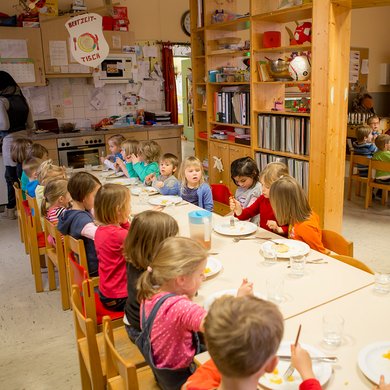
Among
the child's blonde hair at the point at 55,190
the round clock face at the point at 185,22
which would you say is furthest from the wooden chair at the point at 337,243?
the round clock face at the point at 185,22

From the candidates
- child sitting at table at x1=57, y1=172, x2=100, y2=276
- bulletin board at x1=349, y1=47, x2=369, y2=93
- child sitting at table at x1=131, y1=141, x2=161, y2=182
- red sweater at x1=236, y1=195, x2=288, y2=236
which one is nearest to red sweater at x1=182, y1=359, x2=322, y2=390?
child sitting at table at x1=57, y1=172, x2=100, y2=276

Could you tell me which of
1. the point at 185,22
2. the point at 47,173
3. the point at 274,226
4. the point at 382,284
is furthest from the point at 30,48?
the point at 382,284

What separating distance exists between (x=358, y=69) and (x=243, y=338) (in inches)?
348

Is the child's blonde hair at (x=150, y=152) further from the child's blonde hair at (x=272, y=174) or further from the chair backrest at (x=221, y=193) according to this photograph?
the child's blonde hair at (x=272, y=174)

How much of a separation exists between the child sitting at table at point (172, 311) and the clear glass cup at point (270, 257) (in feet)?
1.65

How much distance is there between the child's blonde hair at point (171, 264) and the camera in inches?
61.2

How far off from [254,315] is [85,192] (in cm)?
198

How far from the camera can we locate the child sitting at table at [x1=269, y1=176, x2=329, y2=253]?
94.8 inches

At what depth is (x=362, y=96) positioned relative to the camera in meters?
8.24

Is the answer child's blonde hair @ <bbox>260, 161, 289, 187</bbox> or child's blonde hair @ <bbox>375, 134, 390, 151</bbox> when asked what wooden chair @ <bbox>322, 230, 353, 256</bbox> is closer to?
child's blonde hair @ <bbox>260, 161, 289, 187</bbox>

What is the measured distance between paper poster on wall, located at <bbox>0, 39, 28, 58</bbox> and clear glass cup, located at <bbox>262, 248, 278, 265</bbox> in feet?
16.2

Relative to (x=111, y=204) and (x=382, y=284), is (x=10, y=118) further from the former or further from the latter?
(x=382, y=284)

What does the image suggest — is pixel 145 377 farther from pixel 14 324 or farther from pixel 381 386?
pixel 14 324


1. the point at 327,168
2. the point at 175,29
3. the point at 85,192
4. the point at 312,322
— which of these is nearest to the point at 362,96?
the point at 175,29
